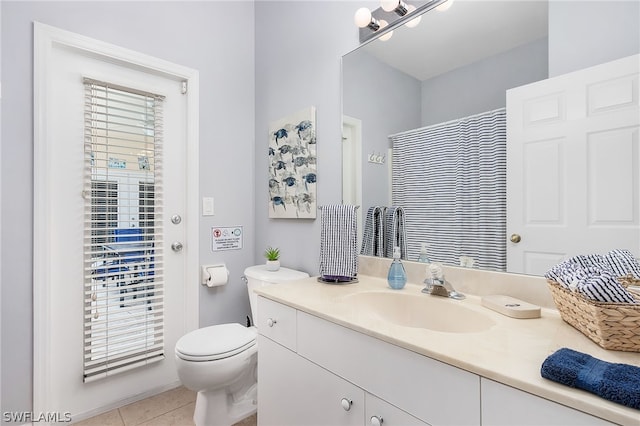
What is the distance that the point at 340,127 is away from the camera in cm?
170

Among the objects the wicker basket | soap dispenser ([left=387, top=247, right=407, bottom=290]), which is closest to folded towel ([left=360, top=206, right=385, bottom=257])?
soap dispenser ([left=387, top=247, right=407, bottom=290])

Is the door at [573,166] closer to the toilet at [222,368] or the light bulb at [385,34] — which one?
the light bulb at [385,34]

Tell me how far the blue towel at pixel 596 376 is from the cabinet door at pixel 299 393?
0.51m

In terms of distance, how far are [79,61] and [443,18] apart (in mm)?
1853

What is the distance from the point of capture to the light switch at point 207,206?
207 centimetres

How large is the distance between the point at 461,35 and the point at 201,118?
61.9 inches

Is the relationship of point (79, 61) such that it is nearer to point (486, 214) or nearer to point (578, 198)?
point (486, 214)

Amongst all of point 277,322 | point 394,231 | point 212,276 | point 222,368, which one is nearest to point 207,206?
point 212,276

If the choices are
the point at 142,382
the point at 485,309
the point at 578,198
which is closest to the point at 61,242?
the point at 142,382

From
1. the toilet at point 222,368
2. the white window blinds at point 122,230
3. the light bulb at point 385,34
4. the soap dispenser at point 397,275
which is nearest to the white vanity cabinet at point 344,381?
the toilet at point 222,368

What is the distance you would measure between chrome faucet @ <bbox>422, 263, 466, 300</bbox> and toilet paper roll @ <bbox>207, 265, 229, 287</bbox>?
1318 millimetres

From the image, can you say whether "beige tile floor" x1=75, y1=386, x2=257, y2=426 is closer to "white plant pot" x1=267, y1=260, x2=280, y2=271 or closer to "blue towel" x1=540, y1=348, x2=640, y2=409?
"white plant pot" x1=267, y1=260, x2=280, y2=271

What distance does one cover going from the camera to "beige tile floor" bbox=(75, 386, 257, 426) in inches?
65.6

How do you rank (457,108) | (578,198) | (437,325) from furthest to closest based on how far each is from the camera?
(457,108) → (437,325) → (578,198)
